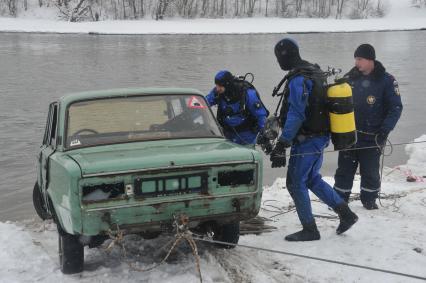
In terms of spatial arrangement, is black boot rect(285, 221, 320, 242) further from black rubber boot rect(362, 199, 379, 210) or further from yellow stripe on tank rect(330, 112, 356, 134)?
black rubber boot rect(362, 199, 379, 210)

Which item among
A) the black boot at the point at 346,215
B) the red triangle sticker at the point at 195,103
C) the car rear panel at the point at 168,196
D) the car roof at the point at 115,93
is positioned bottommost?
the black boot at the point at 346,215

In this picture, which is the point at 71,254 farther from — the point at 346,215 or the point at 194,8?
the point at 194,8

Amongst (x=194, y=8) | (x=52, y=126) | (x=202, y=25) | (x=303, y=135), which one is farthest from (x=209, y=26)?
(x=303, y=135)

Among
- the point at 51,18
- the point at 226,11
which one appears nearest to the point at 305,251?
the point at 51,18

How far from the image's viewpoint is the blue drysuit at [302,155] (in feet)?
17.3

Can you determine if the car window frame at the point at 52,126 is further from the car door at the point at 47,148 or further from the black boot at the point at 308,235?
the black boot at the point at 308,235

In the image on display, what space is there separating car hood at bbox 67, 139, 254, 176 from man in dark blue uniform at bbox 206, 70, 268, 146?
1.69m

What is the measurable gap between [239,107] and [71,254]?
2.86 metres

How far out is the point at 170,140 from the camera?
516 cm

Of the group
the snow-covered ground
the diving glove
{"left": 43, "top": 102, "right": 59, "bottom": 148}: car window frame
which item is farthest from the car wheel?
the snow-covered ground

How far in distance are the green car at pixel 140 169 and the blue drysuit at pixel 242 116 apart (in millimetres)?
1169

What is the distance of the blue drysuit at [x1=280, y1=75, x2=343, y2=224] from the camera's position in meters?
5.27

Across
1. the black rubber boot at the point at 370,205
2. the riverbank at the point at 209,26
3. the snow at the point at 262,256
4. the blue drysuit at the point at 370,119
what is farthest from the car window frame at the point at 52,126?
the riverbank at the point at 209,26

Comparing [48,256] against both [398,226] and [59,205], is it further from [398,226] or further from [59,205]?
[398,226]
